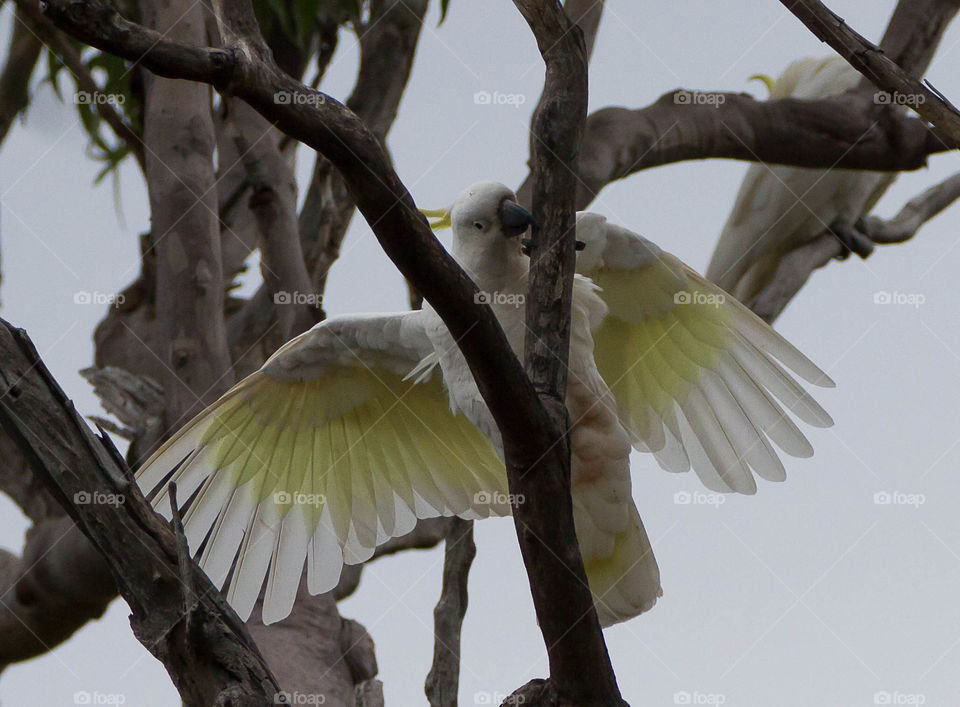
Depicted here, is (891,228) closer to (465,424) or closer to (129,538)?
(465,424)

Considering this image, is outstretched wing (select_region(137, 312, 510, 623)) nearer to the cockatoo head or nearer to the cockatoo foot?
the cockatoo head

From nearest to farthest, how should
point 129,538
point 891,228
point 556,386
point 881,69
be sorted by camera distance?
point 129,538
point 556,386
point 881,69
point 891,228

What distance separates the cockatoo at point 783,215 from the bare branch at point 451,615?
5.84 ft

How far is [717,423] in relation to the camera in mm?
2604

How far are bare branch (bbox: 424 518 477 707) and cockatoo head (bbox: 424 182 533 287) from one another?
98 centimetres

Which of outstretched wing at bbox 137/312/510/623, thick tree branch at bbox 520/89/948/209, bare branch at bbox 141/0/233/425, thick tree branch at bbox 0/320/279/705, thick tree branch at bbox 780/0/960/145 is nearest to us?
thick tree branch at bbox 0/320/279/705

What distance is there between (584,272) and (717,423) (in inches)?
19.4

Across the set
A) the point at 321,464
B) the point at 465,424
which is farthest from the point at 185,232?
the point at 465,424

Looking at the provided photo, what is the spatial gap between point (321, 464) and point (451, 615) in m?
0.53

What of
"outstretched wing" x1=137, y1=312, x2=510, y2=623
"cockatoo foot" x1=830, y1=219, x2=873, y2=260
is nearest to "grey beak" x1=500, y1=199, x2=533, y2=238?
"outstretched wing" x1=137, y1=312, x2=510, y2=623

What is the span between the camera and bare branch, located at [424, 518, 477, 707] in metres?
2.63

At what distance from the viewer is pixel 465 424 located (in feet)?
8.96

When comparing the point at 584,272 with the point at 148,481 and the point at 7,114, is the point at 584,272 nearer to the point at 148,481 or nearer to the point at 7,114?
the point at 148,481

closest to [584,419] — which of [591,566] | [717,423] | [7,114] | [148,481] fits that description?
[591,566]
